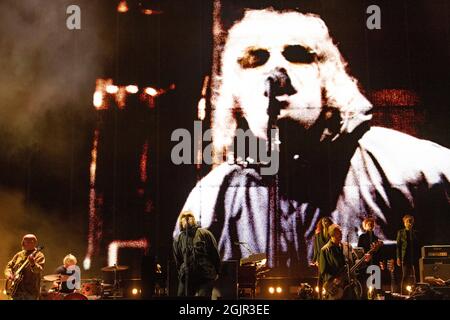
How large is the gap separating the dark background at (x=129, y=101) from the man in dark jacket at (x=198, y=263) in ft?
10.1

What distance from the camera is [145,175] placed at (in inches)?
457

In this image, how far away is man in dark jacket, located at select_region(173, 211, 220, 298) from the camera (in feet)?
26.8

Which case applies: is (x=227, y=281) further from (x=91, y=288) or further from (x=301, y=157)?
(x=301, y=157)

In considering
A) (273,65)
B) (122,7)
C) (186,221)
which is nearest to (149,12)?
(122,7)

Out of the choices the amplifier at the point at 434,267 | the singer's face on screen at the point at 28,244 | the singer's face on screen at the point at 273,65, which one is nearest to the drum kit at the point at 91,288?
the singer's face on screen at the point at 28,244

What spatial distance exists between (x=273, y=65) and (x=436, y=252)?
4.81 metres

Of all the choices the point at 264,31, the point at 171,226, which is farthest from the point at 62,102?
the point at 264,31

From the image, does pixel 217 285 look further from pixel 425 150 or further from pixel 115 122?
pixel 425 150

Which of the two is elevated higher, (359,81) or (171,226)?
(359,81)

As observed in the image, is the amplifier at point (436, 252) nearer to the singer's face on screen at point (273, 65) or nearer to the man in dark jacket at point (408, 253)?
the man in dark jacket at point (408, 253)

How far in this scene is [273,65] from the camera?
11.9 m

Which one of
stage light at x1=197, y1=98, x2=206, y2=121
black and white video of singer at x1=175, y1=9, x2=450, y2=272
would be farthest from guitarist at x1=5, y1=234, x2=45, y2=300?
stage light at x1=197, y1=98, x2=206, y2=121
